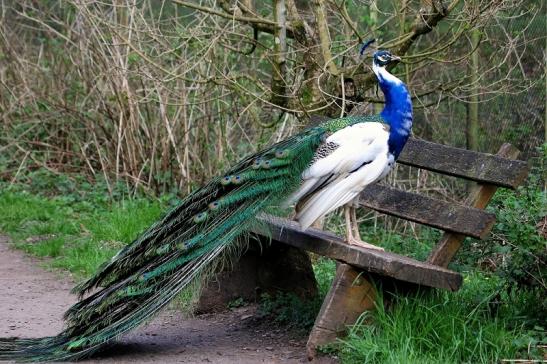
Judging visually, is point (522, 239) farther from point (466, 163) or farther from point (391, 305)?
point (391, 305)

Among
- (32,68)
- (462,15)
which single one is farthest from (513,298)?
(32,68)

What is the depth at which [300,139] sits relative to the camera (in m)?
5.37

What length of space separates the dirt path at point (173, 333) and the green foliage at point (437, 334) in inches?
10.9

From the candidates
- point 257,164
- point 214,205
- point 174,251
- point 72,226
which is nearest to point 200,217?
point 214,205

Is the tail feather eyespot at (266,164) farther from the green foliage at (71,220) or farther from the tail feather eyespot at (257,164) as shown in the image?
the green foliage at (71,220)

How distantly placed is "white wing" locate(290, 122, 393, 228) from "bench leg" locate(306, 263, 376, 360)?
38cm

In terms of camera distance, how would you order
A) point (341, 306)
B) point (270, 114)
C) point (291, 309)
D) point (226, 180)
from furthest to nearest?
point (270, 114), point (291, 309), point (226, 180), point (341, 306)

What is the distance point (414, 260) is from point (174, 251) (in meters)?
1.33

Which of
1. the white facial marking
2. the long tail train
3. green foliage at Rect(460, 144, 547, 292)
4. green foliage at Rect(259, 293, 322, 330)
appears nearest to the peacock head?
the white facial marking

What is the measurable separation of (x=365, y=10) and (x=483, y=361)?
4.72 metres

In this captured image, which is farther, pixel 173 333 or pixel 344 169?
pixel 173 333

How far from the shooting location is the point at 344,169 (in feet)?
Answer: 17.2

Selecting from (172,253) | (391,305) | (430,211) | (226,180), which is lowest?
(391,305)

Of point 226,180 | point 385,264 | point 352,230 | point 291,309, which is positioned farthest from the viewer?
point 291,309
